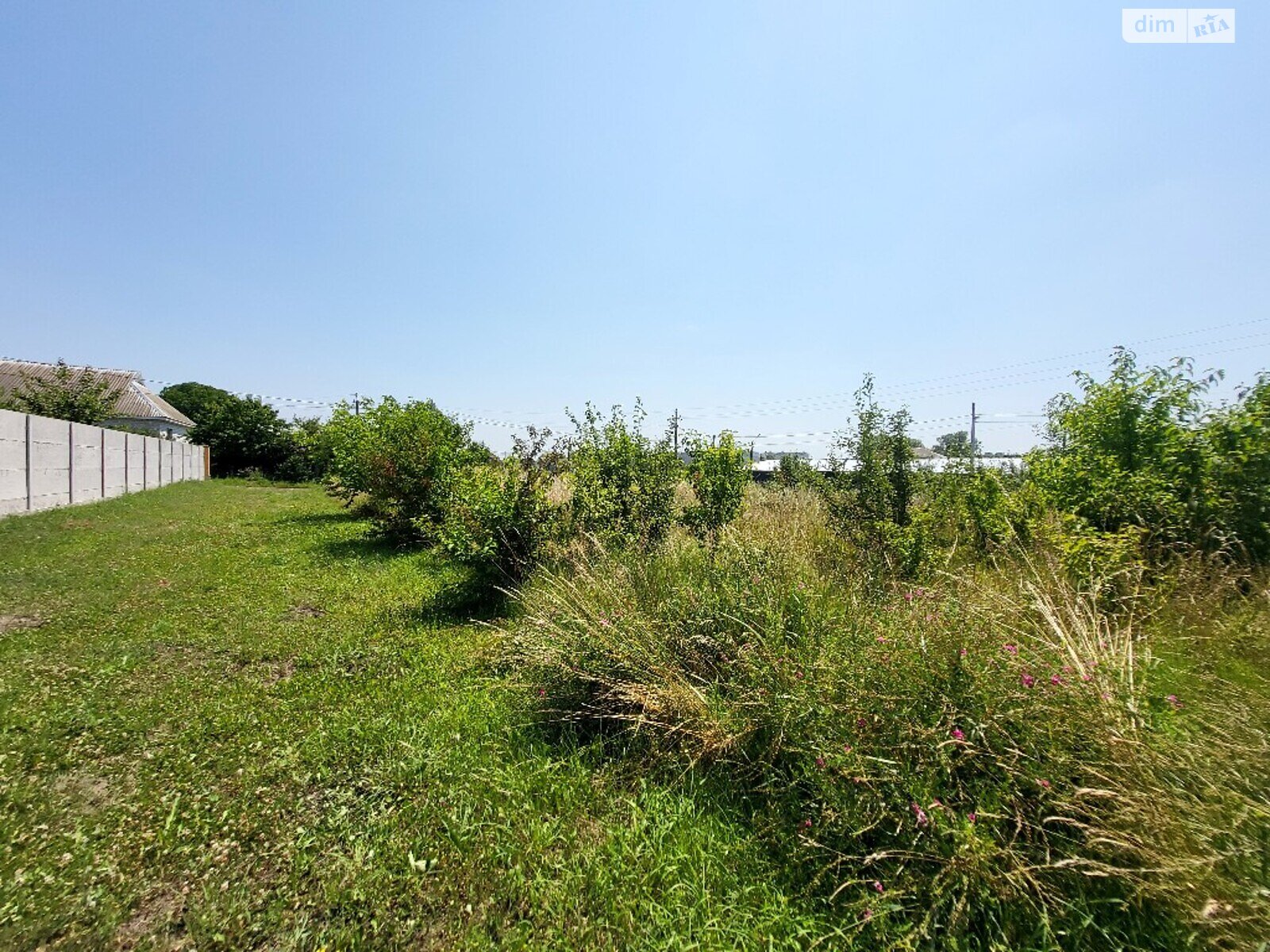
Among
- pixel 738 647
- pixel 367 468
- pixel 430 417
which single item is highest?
pixel 430 417

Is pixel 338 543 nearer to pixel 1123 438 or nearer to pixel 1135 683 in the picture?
pixel 1135 683

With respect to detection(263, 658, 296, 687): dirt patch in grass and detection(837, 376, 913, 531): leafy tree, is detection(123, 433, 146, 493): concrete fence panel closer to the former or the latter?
detection(263, 658, 296, 687): dirt patch in grass

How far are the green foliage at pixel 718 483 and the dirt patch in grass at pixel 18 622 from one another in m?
5.90

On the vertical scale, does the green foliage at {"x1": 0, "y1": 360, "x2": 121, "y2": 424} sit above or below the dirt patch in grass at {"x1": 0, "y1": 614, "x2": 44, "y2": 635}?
above

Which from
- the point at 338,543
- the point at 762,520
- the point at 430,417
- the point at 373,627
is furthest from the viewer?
the point at 430,417

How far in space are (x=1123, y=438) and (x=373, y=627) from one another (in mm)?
6979

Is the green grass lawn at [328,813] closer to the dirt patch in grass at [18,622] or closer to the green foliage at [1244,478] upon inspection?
the dirt patch in grass at [18,622]

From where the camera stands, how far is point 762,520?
18.3 ft

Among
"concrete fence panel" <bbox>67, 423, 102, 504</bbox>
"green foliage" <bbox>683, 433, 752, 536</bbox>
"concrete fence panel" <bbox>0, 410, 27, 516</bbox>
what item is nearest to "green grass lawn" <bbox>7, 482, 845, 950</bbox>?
"green foliage" <bbox>683, 433, 752, 536</bbox>

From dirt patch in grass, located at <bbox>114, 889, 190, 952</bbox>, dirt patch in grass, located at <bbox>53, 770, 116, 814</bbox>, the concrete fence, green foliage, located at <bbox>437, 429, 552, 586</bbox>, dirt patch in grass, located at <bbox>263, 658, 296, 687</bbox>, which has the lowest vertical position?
dirt patch in grass, located at <bbox>114, 889, 190, 952</bbox>

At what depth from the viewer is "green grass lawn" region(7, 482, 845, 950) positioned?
1.75m

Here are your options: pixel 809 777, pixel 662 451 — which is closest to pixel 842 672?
pixel 809 777

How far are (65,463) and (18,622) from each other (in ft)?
38.2

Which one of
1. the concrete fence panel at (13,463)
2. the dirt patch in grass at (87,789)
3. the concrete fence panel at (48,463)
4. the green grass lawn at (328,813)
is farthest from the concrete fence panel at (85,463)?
the dirt patch in grass at (87,789)
